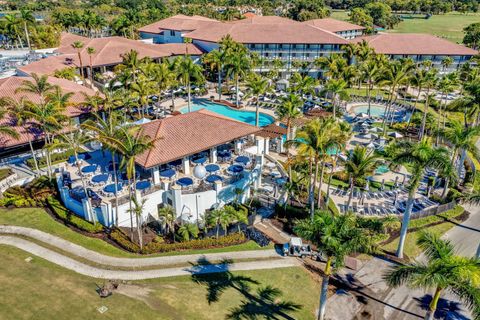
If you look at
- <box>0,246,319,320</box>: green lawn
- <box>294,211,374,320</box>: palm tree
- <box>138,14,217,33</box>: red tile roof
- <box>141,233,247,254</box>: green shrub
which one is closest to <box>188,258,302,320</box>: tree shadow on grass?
<box>0,246,319,320</box>: green lawn

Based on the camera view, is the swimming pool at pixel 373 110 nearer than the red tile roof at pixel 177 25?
Yes

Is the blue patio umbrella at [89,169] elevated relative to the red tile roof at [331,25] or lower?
lower

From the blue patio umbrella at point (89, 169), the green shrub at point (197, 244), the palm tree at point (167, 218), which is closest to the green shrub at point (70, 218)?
the blue patio umbrella at point (89, 169)

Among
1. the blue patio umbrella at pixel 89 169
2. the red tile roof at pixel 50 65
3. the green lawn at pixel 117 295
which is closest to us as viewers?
the green lawn at pixel 117 295

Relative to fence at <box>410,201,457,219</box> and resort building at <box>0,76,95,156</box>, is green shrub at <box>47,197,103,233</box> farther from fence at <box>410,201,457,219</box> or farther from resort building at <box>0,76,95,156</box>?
fence at <box>410,201,457,219</box>

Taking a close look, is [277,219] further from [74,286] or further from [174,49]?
[174,49]

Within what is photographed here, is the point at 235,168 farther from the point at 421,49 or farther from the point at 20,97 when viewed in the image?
the point at 421,49

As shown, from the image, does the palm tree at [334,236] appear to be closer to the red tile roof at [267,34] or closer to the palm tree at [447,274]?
the palm tree at [447,274]
